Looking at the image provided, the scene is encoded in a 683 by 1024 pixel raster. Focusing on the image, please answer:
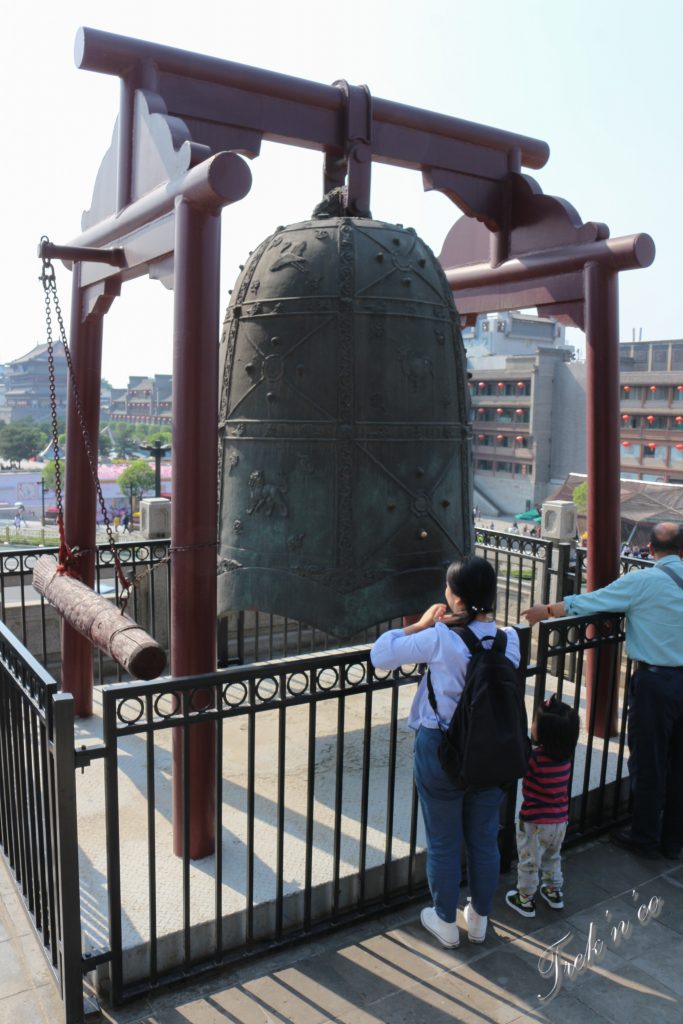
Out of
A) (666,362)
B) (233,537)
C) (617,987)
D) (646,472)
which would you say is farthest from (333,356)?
(666,362)

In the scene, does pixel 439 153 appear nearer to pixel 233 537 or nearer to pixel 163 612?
pixel 233 537

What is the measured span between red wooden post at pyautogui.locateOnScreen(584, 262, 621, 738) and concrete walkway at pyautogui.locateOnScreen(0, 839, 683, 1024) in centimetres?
195

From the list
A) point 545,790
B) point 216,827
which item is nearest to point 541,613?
point 545,790

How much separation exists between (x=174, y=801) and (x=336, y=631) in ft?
3.86

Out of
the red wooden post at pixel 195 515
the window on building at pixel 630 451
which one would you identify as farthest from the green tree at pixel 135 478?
the red wooden post at pixel 195 515

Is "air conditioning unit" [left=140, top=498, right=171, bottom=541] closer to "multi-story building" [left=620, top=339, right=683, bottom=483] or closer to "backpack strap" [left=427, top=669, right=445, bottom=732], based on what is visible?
"backpack strap" [left=427, top=669, right=445, bottom=732]

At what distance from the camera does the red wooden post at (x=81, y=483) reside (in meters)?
5.30

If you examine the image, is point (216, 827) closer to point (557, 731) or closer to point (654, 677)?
point (557, 731)

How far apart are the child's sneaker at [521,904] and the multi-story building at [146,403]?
107 metres

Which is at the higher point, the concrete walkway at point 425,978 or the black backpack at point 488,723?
the black backpack at point 488,723

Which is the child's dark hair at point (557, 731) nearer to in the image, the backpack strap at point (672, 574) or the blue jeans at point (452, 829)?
the blue jeans at point (452, 829)

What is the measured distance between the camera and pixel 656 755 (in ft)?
13.2

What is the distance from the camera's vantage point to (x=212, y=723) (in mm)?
3801

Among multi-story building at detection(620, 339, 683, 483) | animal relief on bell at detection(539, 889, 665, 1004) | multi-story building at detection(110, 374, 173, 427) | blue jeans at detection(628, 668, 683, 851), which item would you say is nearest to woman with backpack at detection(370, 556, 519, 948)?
animal relief on bell at detection(539, 889, 665, 1004)
